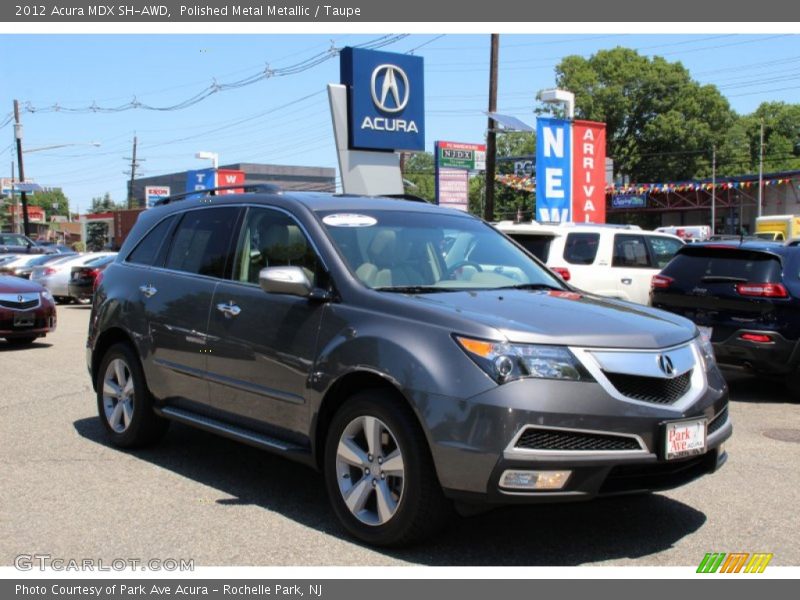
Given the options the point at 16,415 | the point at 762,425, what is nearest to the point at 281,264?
the point at 16,415

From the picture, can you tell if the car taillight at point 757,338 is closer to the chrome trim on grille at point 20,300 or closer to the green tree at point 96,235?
the chrome trim on grille at point 20,300

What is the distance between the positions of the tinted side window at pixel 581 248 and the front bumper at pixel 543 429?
24.9 feet

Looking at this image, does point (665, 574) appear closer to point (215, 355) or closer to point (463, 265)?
point (463, 265)

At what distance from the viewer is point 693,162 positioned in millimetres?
69125

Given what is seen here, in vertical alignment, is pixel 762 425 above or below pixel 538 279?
below

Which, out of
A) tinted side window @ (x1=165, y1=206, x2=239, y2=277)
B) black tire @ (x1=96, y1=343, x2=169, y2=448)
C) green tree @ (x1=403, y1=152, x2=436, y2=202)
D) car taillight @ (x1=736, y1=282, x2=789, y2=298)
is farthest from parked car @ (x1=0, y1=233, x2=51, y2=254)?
green tree @ (x1=403, y1=152, x2=436, y2=202)

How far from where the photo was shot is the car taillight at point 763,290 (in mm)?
8422

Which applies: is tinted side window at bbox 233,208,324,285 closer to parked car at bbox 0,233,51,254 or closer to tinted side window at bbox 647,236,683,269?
tinted side window at bbox 647,236,683,269

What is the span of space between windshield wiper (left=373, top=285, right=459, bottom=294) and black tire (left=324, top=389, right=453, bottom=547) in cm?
64

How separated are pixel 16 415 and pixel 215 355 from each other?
3.41 m

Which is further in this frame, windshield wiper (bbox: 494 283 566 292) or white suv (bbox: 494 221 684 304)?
white suv (bbox: 494 221 684 304)

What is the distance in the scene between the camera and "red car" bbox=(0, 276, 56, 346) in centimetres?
1271

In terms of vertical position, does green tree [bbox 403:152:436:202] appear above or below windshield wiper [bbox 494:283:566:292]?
above
